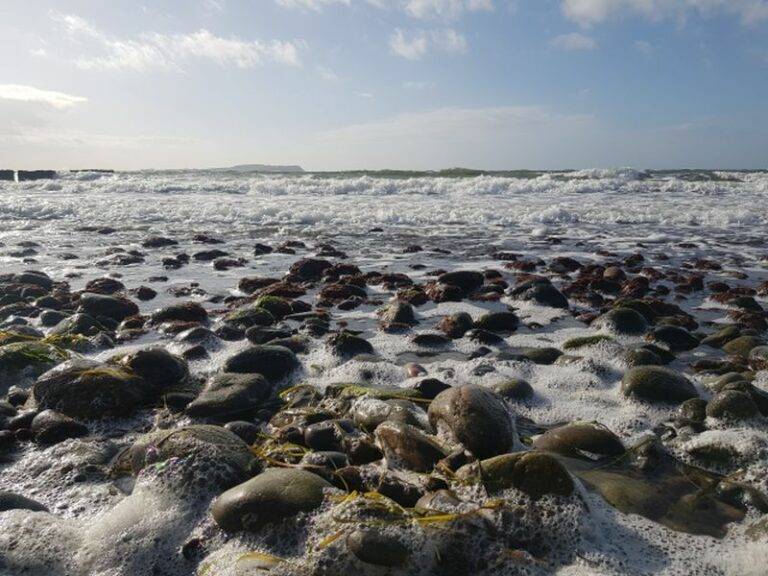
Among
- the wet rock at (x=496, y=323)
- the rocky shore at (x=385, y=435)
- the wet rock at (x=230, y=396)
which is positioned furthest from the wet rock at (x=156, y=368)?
the wet rock at (x=496, y=323)

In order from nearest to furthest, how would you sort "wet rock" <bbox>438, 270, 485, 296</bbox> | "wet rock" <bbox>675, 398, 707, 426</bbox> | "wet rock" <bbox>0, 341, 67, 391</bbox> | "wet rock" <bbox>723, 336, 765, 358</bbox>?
"wet rock" <bbox>675, 398, 707, 426</bbox> → "wet rock" <bbox>0, 341, 67, 391</bbox> → "wet rock" <bbox>723, 336, 765, 358</bbox> → "wet rock" <bbox>438, 270, 485, 296</bbox>

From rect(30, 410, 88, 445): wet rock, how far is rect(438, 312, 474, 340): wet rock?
294 cm

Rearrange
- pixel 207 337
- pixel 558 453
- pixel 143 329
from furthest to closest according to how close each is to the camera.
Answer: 1. pixel 143 329
2. pixel 207 337
3. pixel 558 453

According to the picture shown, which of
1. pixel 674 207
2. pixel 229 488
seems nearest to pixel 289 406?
pixel 229 488

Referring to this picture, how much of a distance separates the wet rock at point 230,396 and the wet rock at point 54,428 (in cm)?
61

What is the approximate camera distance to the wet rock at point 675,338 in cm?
466

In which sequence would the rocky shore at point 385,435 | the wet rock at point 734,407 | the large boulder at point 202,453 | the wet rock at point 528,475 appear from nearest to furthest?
the rocky shore at point 385,435, the wet rock at point 528,475, the large boulder at point 202,453, the wet rock at point 734,407

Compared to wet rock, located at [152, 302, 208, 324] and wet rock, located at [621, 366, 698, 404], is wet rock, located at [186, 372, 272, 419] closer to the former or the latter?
wet rock, located at [152, 302, 208, 324]

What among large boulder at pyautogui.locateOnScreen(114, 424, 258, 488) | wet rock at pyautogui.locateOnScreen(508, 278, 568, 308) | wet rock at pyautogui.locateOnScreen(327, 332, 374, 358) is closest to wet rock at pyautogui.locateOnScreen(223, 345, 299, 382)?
wet rock at pyautogui.locateOnScreen(327, 332, 374, 358)

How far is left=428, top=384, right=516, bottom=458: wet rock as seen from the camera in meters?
2.76

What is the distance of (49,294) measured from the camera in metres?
6.22

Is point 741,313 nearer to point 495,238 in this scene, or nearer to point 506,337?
point 506,337

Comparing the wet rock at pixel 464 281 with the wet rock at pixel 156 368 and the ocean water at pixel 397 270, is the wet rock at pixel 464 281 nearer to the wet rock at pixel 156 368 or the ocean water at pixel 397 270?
the ocean water at pixel 397 270

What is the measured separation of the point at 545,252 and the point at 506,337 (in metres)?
4.58
